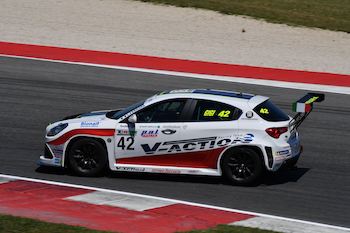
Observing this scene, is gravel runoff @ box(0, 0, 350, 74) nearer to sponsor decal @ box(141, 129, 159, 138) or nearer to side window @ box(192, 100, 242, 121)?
side window @ box(192, 100, 242, 121)

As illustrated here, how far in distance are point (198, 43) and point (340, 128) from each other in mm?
10801

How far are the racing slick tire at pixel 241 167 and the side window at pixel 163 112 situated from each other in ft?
3.56

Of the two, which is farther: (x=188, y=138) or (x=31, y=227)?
(x=188, y=138)

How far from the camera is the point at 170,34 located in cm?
2867

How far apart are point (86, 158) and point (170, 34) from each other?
15.0 m

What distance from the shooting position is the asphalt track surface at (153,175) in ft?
43.1

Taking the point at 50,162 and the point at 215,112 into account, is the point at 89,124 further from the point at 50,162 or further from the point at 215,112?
the point at 215,112

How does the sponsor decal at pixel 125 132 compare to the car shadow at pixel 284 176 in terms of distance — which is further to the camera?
the car shadow at pixel 284 176

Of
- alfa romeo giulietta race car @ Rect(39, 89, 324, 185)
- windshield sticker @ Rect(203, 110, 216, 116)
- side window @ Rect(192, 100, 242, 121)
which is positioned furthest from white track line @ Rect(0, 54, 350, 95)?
windshield sticker @ Rect(203, 110, 216, 116)

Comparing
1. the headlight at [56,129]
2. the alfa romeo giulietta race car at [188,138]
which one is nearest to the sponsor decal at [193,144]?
the alfa romeo giulietta race car at [188,138]

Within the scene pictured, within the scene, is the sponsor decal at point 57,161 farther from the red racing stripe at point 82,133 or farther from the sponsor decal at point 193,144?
the sponsor decal at point 193,144

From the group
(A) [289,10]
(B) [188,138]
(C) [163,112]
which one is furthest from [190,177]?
(A) [289,10]

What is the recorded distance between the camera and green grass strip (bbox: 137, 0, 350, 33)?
101 feet

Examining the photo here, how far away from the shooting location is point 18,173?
14367 millimetres
